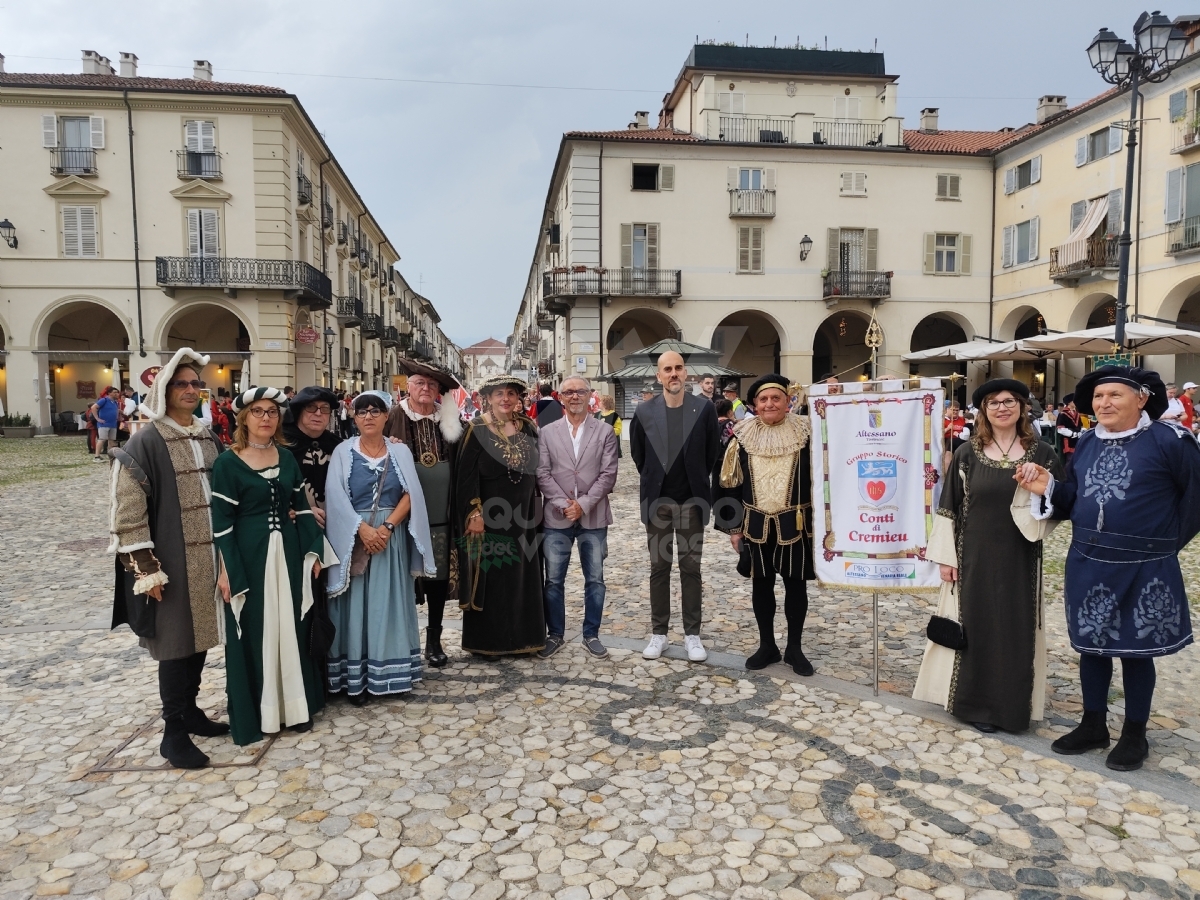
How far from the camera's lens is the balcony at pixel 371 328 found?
122 ft

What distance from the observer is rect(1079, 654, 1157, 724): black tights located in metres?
3.38

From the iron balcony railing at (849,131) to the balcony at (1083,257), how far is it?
7825 millimetres

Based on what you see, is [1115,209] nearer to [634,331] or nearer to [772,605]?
[634,331]

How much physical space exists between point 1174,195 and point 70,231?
101ft

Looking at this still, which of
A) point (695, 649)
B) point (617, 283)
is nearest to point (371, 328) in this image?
point (617, 283)

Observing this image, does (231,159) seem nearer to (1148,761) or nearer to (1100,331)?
(1100,331)

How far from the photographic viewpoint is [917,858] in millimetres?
2754

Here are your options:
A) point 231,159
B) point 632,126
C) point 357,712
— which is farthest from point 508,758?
point 632,126

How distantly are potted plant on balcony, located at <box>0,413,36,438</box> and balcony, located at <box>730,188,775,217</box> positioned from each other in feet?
77.0

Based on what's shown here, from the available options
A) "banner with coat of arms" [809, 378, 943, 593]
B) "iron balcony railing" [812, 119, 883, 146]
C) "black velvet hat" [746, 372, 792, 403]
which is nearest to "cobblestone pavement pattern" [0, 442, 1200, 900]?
"banner with coat of arms" [809, 378, 943, 593]

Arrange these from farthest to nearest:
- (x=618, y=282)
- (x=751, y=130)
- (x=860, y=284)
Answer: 1. (x=751, y=130)
2. (x=860, y=284)
3. (x=618, y=282)

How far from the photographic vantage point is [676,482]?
4727mm

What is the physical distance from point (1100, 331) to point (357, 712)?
14.2 metres

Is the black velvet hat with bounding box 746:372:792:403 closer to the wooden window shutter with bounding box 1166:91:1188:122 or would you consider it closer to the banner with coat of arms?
the banner with coat of arms
